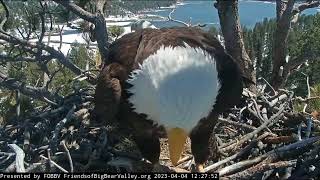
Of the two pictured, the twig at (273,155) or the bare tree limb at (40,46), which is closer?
the twig at (273,155)

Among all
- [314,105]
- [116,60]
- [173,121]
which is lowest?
[314,105]

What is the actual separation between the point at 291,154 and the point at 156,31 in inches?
49.3

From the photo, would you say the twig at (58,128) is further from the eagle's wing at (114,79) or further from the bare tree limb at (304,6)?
the bare tree limb at (304,6)

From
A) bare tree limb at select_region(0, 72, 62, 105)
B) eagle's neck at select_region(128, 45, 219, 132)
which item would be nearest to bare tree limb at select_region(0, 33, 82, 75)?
bare tree limb at select_region(0, 72, 62, 105)

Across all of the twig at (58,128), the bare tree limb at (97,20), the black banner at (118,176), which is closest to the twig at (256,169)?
the black banner at (118,176)

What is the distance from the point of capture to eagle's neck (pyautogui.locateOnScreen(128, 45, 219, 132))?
2461 mm

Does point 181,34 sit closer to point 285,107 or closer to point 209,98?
point 209,98

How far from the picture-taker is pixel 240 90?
3107 mm

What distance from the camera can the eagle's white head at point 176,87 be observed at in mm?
2463

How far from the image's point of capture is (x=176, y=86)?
8.14 ft

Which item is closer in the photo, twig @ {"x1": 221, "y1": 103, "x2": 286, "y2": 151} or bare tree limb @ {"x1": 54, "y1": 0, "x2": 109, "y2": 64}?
twig @ {"x1": 221, "y1": 103, "x2": 286, "y2": 151}

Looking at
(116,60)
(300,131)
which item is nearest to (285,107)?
(300,131)

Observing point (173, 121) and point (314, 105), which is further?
point (314, 105)

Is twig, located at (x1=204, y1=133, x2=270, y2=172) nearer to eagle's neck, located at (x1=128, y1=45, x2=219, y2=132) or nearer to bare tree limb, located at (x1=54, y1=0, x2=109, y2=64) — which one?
eagle's neck, located at (x1=128, y1=45, x2=219, y2=132)
